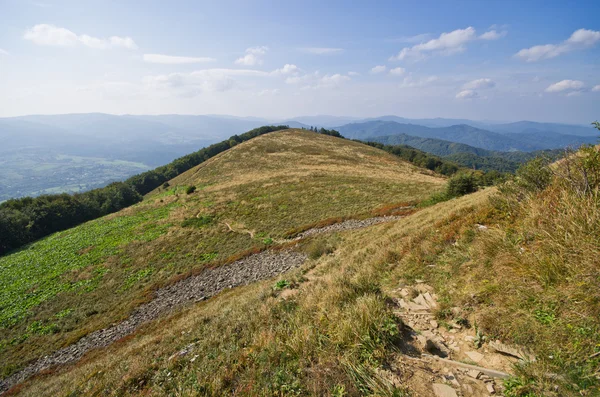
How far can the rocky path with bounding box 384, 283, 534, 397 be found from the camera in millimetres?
3211

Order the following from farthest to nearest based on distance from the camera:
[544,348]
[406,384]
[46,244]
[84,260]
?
[46,244], [84,260], [406,384], [544,348]

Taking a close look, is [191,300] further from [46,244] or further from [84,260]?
[46,244]

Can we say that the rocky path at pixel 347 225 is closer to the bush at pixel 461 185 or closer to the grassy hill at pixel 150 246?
the grassy hill at pixel 150 246

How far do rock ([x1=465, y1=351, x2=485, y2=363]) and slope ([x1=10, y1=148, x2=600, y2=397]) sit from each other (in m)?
0.02

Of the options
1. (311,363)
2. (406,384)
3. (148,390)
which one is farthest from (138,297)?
(406,384)

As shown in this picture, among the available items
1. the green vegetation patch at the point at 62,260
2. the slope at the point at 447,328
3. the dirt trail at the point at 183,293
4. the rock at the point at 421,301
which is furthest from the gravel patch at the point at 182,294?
the rock at the point at 421,301

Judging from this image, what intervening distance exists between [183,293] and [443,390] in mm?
17382

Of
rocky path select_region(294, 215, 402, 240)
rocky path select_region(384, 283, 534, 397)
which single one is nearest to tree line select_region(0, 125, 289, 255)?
rocky path select_region(294, 215, 402, 240)

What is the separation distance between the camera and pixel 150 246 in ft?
84.9

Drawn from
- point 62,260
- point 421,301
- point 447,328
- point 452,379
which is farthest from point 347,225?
point 62,260

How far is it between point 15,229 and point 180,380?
56.2 meters

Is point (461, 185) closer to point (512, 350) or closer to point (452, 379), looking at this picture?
point (512, 350)

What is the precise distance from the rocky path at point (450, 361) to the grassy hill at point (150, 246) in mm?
17829

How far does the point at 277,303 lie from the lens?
22.7 feet
